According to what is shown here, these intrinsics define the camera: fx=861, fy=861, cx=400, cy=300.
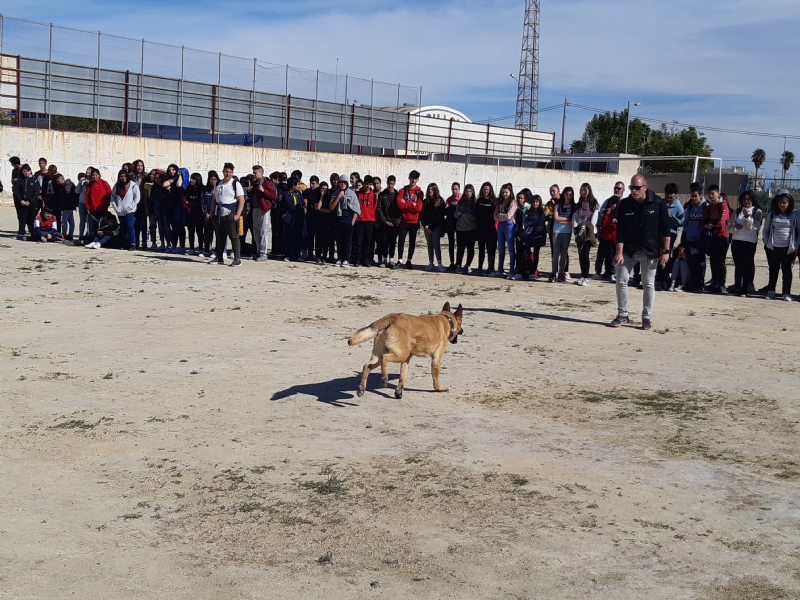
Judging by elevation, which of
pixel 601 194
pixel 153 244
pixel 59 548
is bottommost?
pixel 59 548

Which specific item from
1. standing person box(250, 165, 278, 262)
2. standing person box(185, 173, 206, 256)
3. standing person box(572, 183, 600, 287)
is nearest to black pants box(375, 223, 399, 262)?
standing person box(250, 165, 278, 262)

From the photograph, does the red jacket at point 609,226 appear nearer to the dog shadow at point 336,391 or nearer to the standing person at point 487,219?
the standing person at point 487,219

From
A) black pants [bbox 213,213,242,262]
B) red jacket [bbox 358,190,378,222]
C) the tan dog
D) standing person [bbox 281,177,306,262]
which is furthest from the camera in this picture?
standing person [bbox 281,177,306,262]

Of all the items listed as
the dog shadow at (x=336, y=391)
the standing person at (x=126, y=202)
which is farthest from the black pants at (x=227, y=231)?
the dog shadow at (x=336, y=391)

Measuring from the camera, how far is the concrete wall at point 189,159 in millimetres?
25734

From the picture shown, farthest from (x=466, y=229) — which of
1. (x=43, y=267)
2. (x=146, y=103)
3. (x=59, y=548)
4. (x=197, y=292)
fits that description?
(x=146, y=103)

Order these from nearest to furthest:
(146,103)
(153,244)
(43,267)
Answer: (43,267), (153,244), (146,103)

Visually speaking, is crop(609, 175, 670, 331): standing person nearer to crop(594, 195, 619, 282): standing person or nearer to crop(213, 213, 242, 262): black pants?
crop(594, 195, 619, 282): standing person

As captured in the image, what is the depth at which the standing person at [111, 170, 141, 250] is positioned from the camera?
17594 millimetres

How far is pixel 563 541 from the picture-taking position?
4.67 metres

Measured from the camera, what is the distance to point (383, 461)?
591 centimetres

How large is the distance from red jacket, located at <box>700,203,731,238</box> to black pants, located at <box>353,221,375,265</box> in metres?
6.24

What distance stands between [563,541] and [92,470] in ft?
9.99

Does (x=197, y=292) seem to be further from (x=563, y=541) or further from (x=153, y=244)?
(x=563, y=541)
